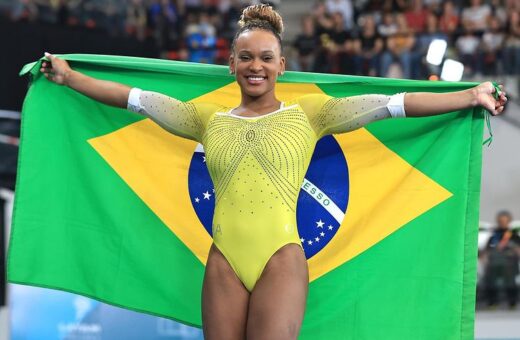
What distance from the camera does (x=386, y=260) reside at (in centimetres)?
589

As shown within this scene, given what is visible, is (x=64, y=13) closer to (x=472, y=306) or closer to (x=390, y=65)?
(x=390, y=65)

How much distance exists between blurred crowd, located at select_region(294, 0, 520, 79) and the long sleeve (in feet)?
24.5

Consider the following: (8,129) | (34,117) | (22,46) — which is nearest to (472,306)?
(34,117)

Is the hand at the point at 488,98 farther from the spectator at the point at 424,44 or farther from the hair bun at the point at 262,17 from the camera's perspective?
Result: the spectator at the point at 424,44

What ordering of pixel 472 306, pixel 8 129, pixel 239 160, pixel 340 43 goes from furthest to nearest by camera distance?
pixel 340 43
pixel 8 129
pixel 472 306
pixel 239 160

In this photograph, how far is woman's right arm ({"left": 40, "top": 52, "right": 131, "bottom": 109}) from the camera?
18.4ft

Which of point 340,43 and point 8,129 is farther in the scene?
point 340,43

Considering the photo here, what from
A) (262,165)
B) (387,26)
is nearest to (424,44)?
(387,26)

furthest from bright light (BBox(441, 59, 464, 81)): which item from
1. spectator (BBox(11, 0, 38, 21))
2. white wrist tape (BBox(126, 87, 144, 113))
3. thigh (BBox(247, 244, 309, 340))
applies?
spectator (BBox(11, 0, 38, 21))

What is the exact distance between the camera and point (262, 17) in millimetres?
5332

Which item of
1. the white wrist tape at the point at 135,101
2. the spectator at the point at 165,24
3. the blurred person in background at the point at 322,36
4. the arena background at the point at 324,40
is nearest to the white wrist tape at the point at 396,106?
the white wrist tape at the point at 135,101

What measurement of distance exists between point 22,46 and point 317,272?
30.2ft

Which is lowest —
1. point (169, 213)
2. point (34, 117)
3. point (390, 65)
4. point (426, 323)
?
point (426, 323)

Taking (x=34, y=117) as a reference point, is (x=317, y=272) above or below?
below
